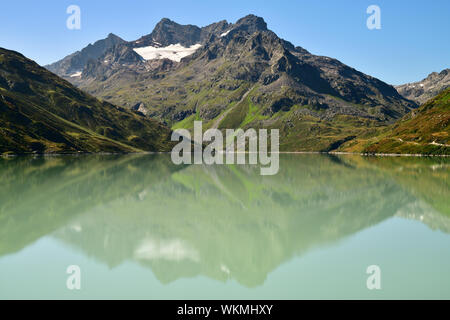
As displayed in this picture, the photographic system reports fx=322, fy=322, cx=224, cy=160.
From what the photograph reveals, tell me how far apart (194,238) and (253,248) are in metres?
6.21

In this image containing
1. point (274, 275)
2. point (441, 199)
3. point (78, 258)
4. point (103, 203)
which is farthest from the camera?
point (441, 199)

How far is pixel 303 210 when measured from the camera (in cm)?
4466

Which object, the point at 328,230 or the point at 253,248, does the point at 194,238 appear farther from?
the point at 328,230

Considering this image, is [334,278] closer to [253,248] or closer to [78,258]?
[253,248]

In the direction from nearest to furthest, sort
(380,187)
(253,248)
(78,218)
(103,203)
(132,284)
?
(132,284), (253,248), (78,218), (103,203), (380,187)

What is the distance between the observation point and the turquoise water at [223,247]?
19.0 m

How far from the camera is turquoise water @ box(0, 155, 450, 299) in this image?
1905 centimetres

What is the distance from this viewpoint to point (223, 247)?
26906 mm
